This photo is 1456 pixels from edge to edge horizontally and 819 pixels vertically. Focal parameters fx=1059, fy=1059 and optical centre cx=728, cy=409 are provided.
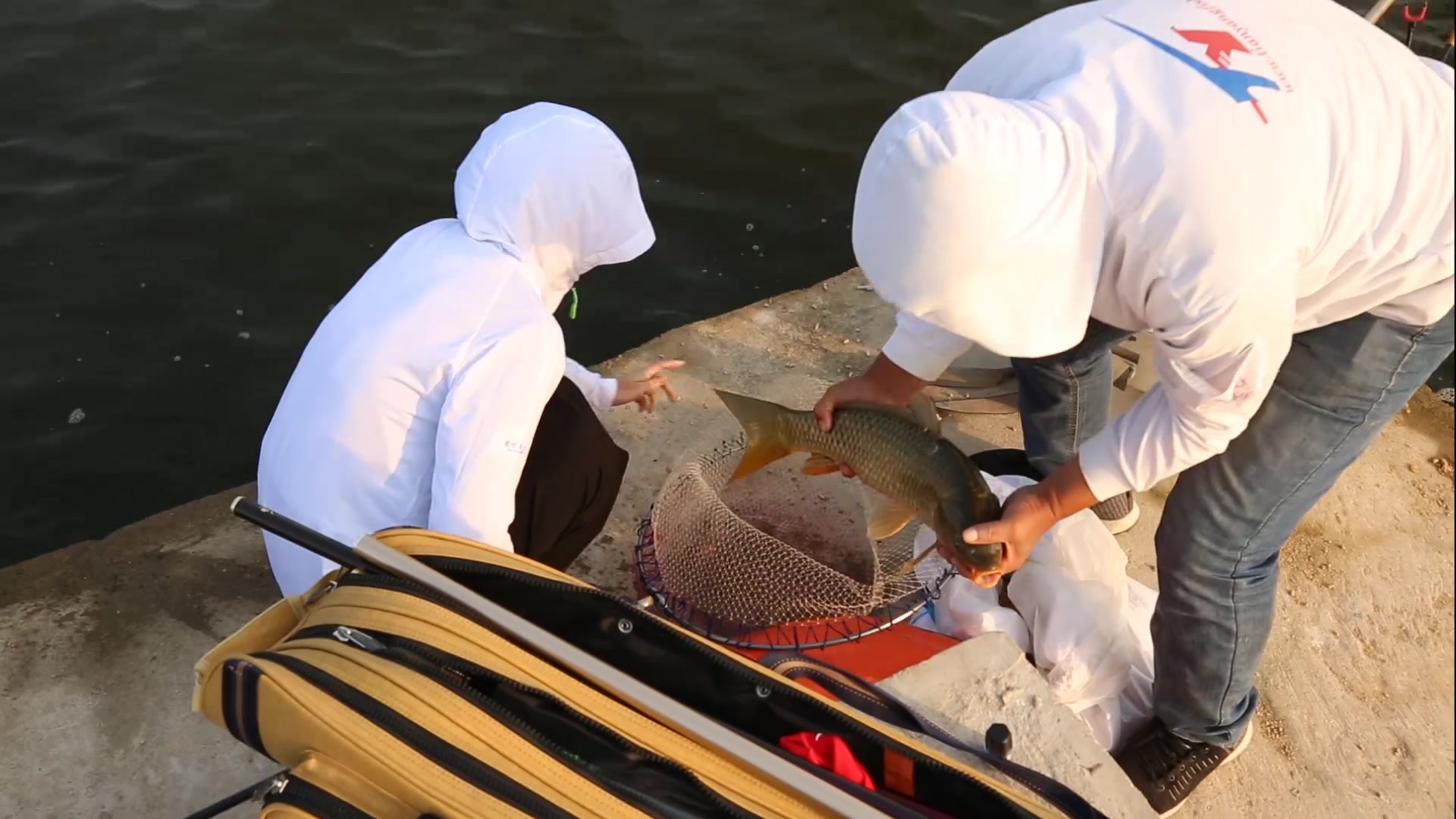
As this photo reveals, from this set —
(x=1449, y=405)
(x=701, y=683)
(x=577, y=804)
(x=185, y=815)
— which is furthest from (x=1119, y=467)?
(x=1449, y=405)

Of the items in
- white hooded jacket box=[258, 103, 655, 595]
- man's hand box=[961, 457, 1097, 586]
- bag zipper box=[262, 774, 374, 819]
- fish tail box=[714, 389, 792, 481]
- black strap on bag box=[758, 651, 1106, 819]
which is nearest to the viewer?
bag zipper box=[262, 774, 374, 819]

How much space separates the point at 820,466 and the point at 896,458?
31 centimetres

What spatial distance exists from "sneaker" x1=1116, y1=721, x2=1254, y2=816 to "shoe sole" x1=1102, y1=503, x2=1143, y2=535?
2.84 ft

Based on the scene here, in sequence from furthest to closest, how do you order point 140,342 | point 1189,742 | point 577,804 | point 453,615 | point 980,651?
point 140,342 → point 1189,742 → point 980,651 → point 453,615 → point 577,804

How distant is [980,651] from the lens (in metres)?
2.55

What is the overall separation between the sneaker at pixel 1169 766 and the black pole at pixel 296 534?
6.56 ft

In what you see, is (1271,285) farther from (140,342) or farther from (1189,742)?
(140,342)

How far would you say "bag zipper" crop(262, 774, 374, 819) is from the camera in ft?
5.04

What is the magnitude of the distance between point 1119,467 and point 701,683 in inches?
41.1

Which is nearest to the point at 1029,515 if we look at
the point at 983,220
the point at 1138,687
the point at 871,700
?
the point at 871,700

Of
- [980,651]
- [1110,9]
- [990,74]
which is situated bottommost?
[980,651]

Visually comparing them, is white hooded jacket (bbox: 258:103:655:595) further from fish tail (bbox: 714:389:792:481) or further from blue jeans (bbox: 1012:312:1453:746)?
blue jeans (bbox: 1012:312:1453:746)

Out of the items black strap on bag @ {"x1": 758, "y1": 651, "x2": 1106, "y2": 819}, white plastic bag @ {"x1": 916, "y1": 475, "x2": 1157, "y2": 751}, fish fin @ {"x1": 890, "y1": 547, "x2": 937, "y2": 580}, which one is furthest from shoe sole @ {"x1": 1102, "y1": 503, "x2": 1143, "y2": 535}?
black strap on bag @ {"x1": 758, "y1": 651, "x2": 1106, "y2": 819}

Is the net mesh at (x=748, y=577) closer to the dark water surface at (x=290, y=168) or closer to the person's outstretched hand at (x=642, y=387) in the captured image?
the person's outstretched hand at (x=642, y=387)
